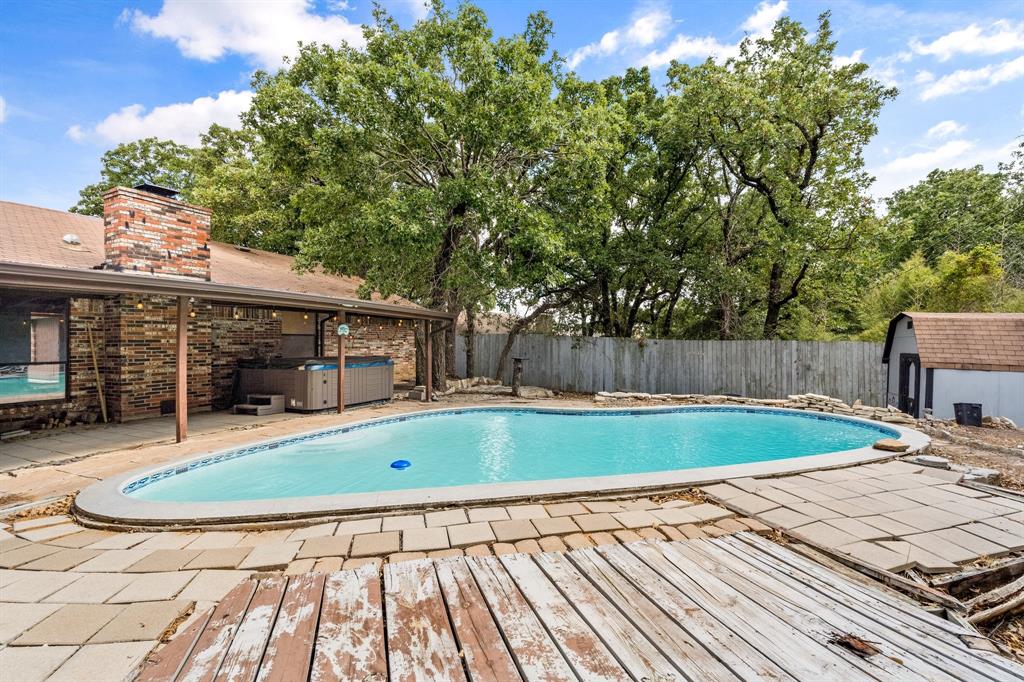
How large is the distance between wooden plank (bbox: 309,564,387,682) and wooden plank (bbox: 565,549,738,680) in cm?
103

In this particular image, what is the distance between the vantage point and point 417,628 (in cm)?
176

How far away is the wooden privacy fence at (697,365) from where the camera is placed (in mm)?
9719

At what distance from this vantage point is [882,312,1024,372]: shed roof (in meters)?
7.33

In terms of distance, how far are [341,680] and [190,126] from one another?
2166 cm

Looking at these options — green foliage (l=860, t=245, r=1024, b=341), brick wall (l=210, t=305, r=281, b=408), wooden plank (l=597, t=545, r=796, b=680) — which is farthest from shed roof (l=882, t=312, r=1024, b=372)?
brick wall (l=210, t=305, r=281, b=408)

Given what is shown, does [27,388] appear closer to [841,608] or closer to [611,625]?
[611,625]

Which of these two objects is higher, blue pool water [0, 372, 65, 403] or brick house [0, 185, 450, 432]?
brick house [0, 185, 450, 432]

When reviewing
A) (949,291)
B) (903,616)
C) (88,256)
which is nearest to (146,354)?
(88,256)

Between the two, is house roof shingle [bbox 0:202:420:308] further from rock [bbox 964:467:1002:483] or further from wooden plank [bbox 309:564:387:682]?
→ rock [bbox 964:467:1002:483]

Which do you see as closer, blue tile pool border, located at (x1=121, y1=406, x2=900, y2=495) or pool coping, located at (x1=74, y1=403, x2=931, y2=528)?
pool coping, located at (x1=74, y1=403, x2=931, y2=528)

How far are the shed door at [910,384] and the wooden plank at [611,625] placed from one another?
924 cm

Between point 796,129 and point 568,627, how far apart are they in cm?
1322

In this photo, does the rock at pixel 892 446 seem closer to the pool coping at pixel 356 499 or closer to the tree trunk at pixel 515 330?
the pool coping at pixel 356 499

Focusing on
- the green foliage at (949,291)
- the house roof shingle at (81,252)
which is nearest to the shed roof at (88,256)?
the house roof shingle at (81,252)
